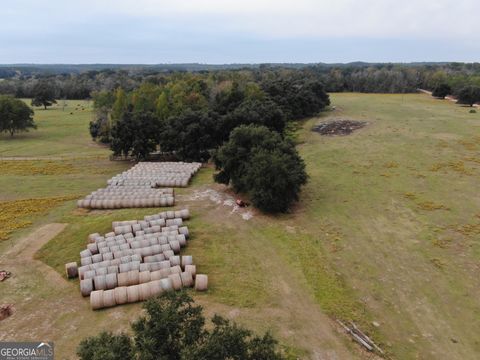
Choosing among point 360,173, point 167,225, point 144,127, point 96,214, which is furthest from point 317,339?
point 144,127

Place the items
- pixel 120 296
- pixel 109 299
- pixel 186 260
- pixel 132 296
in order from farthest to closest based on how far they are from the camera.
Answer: pixel 186 260 < pixel 132 296 < pixel 120 296 < pixel 109 299

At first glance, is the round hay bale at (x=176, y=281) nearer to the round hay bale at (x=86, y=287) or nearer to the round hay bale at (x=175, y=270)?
the round hay bale at (x=175, y=270)

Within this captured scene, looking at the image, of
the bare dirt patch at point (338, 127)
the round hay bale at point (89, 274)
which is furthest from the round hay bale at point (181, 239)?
the bare dirt patch at point (338, 127)

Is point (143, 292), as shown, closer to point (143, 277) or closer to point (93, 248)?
point (143, 277)

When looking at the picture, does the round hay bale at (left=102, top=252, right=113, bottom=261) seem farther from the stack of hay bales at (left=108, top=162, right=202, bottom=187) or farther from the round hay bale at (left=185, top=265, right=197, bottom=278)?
the stack of hay bales at (left=108, top=162, right=202, bottom=187)

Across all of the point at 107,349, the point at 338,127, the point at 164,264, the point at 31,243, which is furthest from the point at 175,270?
the point at 338,127

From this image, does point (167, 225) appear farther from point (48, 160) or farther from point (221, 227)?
point (48, 160)
